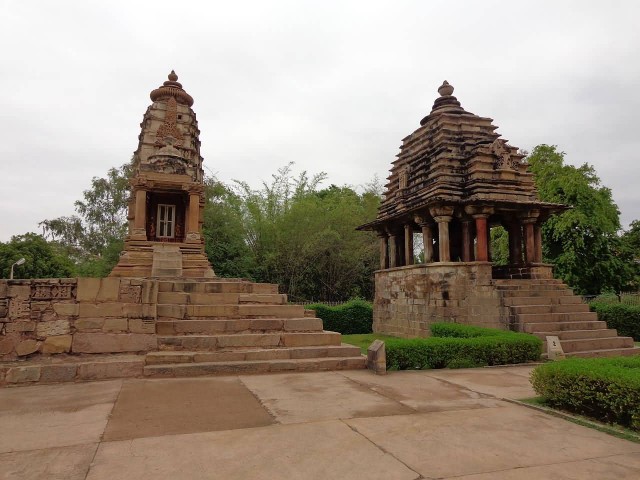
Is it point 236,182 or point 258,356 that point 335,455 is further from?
point 236,182

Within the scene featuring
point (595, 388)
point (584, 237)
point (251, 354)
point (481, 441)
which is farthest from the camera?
point (584, 237)

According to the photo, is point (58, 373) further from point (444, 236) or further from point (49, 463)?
point (444, 236)

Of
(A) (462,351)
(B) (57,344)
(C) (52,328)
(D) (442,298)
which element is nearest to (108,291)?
(C) (52,328)

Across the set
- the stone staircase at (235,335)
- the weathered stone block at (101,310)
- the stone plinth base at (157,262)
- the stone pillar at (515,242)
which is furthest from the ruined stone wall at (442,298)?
the weathered stone block at (101,310)

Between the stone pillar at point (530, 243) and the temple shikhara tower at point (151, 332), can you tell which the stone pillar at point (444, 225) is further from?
the temple shikhara tower at point (151, 332)

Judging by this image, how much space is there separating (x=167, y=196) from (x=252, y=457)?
11.8m

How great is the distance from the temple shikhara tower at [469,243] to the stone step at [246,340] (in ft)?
21.6

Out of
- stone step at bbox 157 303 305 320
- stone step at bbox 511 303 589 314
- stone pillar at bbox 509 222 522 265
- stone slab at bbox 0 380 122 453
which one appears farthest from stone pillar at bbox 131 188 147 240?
stone pillar at bbox 509 222 522 265

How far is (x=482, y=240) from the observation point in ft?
45.4

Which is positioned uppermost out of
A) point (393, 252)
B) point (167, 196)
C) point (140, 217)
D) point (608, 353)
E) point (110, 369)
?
point (167, 196)

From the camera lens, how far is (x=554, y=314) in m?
12.0

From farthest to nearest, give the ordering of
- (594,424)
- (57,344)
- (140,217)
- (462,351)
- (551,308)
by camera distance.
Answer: (140,217)
(551,308)
(462,351)
(57,344)
(594,424)

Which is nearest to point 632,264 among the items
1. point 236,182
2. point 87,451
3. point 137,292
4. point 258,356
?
point 236,182

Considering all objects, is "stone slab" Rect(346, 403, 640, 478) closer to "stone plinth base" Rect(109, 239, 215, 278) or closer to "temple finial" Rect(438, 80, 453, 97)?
"stone plinth base" Rect(109, 239, 215, 278)
